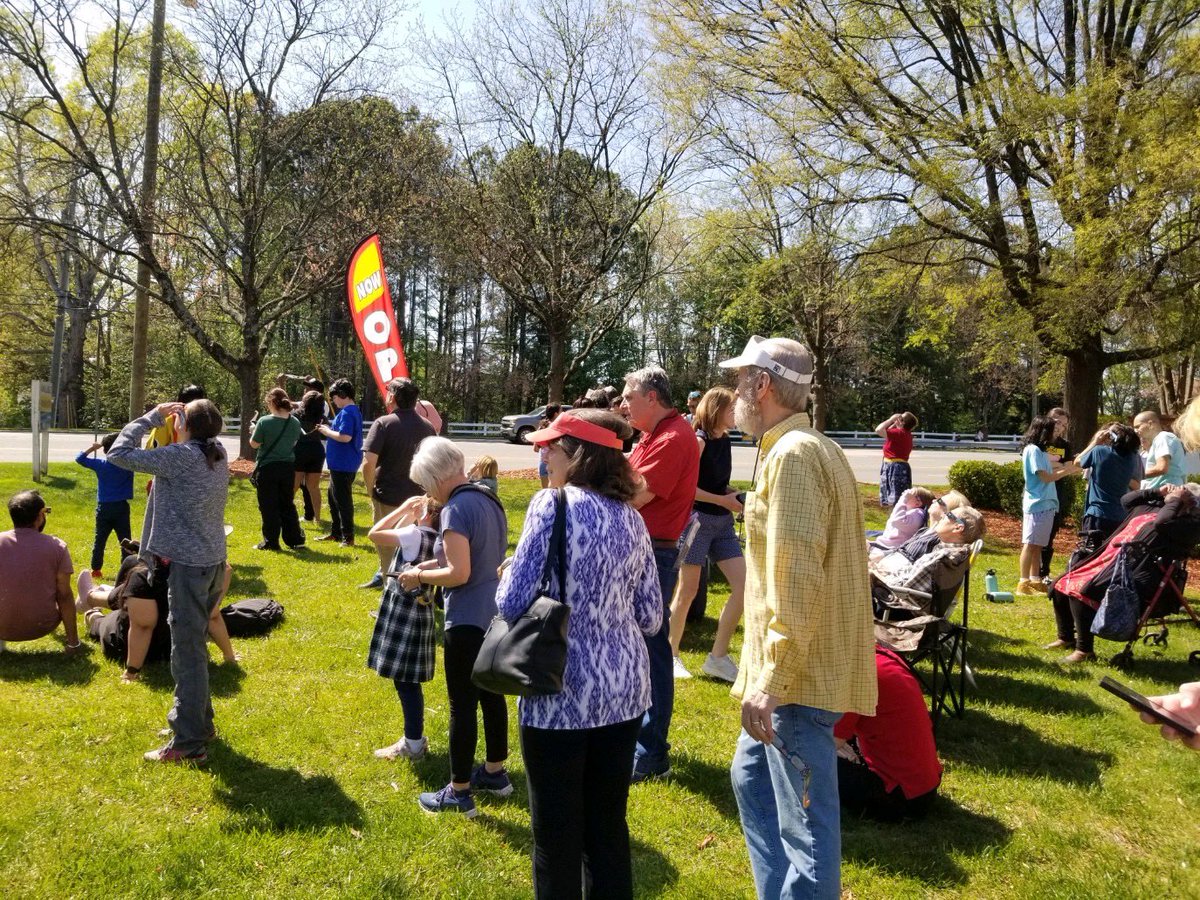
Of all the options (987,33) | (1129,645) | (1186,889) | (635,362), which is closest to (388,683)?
(1186,889)

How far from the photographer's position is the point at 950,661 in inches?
200

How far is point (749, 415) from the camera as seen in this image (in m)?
2.58

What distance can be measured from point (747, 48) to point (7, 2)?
37.0 feet

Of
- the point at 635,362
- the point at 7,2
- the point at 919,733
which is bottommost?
the point at 919,733

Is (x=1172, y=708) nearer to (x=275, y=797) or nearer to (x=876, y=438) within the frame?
(x=275, y=797)

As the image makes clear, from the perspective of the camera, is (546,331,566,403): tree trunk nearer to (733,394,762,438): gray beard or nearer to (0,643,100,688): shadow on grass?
(0,643,100,688): shadow on grass

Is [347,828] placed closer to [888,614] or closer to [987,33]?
[888,614]

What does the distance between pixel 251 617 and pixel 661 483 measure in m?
3.83

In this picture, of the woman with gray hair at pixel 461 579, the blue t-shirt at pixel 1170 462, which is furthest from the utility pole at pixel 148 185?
the blue t-shirt at pixel 1170 462

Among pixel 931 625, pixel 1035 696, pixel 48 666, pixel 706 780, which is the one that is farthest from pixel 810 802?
pixel 48 666

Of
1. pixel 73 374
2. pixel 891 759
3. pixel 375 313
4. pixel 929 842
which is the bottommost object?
pixel 929 842

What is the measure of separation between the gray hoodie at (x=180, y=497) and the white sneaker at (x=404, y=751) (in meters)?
1.32

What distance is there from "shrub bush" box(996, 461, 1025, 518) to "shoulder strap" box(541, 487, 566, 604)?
1447 cm

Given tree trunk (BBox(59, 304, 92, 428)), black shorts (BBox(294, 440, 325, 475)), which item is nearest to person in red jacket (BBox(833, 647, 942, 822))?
black shorts (BBox(294, 440, 325, 475))
